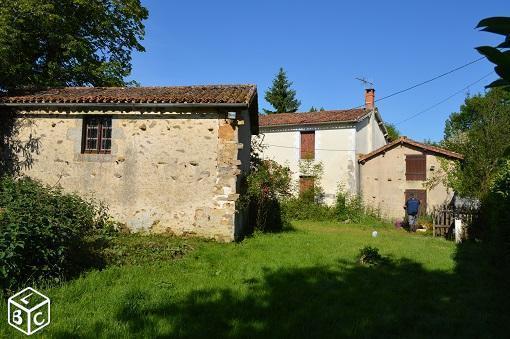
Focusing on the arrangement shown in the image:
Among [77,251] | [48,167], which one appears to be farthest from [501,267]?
[48,167]

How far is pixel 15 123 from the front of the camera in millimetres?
11734

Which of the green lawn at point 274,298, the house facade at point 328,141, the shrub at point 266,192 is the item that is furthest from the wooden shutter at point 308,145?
the green lawn at point 274,298

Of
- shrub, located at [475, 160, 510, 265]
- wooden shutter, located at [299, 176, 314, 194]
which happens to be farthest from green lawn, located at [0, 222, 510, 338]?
wooden shutter, located at [299, 176, 314, 194]

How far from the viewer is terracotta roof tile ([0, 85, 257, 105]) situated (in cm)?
1092

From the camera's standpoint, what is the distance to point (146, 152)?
1117 centimetres

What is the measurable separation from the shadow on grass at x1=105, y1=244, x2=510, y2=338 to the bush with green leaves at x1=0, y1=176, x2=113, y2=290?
4.63ft

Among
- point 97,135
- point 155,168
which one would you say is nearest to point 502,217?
point 155,168

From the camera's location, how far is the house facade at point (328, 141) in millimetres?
23219

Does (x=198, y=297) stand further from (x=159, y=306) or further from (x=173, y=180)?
(x=173, y=180)

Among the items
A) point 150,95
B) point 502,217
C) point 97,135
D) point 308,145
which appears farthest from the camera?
point 308,145

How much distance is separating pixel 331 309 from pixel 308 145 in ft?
64.5

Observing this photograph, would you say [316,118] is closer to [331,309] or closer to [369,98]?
[369,98]

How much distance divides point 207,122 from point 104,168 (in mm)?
3197

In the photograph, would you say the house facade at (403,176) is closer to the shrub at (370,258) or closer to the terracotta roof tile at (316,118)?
the terracotta roof tile at (316,118)
